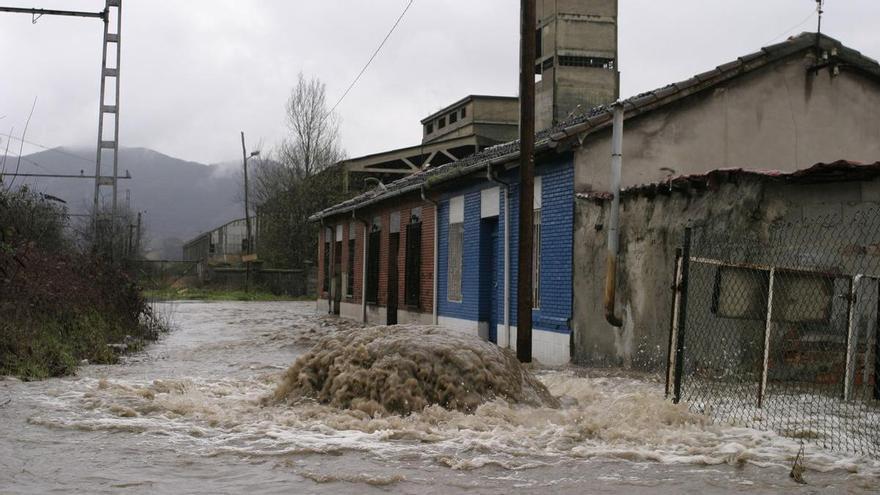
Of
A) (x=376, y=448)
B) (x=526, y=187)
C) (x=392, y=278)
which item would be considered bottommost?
(x=376, y=448)

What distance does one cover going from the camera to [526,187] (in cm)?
1295

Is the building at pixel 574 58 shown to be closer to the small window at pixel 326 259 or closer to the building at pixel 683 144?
the small window at pixel 326 259

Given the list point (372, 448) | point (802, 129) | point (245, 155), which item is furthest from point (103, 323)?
point (245, 155)

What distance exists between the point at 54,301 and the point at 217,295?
33.3m

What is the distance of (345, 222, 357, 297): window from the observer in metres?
31.5

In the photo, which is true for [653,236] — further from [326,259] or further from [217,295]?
[217,295]

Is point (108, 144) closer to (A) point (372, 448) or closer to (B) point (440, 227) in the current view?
(B) point (440, 227)

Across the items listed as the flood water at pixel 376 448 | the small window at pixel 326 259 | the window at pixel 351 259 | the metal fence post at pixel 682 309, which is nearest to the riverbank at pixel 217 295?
the small window at pixel 326 259

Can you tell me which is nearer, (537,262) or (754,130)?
(754,130)

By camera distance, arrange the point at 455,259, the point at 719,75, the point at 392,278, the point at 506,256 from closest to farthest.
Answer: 1. the point at 719,75
2. the point at 506,256
3. the point at 455,259
4. the point at 392,278

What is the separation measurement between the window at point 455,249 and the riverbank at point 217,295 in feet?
85.9

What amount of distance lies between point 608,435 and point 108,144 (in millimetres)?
23449

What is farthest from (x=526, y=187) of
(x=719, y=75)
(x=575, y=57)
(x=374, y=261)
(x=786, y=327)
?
(x=575, y=57)

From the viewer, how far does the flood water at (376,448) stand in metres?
6.34
